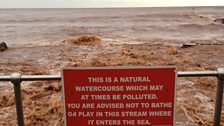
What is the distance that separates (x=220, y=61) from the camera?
45.7 feet

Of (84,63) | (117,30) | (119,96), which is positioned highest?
(119,96)

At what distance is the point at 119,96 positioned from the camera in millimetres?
3105

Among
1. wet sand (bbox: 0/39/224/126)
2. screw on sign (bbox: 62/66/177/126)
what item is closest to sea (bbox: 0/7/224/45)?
wet sand (bbox: 0/39/224/126)

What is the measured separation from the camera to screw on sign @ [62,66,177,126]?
3.03 m

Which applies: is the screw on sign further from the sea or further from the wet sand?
the sea

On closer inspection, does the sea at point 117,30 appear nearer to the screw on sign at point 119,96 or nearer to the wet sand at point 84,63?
the wet sand at point 84,63

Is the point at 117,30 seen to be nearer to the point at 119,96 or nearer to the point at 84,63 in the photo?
the point at 84,63

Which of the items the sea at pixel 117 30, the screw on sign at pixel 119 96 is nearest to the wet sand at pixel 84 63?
the screw on sign at pixel 119 96

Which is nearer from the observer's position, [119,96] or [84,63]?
[119,96]

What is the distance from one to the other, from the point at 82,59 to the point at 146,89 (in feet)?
39.6

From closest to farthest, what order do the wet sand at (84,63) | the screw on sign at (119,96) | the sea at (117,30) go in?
the screw on sign at (119,96) → the wet sand at (84,63) → the sea at (117,30)

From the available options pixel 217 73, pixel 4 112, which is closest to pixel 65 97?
pixel 217 73

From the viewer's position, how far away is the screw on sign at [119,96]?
3033 mm

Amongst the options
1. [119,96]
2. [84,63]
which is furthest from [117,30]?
[119,96]
